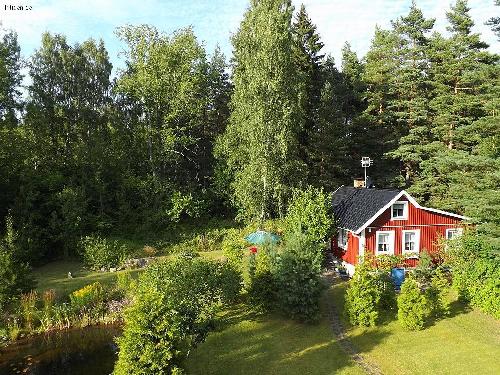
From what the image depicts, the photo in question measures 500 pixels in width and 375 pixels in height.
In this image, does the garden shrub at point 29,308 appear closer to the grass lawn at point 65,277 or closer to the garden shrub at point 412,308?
the grass lawn at point 65,277

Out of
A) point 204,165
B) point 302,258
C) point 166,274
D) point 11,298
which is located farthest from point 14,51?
point 302,258

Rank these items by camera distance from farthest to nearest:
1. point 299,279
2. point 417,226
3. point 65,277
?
point 65,277
point 417,226
point 299,279

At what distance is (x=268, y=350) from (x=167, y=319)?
6091mm

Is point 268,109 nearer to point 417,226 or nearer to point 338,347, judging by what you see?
point 417,226

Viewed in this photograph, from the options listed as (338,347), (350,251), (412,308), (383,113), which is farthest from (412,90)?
(338,347)

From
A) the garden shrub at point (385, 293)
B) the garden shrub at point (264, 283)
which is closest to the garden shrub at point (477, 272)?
the garden shrub at point (385, 293)

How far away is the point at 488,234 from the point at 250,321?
12.6 m

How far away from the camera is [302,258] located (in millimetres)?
18188

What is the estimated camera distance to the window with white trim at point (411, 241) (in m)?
24.8

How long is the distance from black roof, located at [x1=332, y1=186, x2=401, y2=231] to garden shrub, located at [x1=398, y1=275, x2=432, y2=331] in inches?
260

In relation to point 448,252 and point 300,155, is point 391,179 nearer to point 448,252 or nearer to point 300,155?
point 300,155

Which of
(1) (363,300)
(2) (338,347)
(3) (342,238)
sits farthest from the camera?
(3) (342,238)

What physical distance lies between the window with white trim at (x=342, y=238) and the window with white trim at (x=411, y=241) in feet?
11.6

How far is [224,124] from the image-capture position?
143ft
